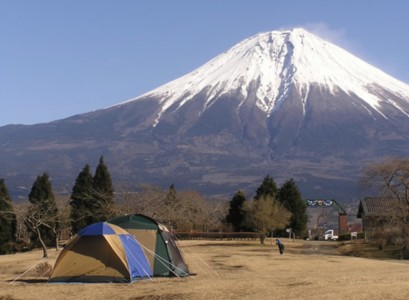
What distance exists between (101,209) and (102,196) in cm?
106

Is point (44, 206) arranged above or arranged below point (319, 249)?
above

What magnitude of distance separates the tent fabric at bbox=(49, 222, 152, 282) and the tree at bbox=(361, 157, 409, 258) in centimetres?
2161

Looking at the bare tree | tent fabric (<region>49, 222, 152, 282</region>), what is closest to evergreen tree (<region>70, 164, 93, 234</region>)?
the bare tree

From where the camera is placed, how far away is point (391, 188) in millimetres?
39688

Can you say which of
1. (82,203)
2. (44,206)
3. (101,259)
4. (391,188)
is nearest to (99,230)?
(101,259)

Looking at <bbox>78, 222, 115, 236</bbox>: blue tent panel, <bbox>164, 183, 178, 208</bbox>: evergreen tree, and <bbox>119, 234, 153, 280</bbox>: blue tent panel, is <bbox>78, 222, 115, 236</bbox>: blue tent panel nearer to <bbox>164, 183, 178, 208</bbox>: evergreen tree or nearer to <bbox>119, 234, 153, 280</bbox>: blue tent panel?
<bbox>119, 234, 153, 280</bbox>: blue tent panel

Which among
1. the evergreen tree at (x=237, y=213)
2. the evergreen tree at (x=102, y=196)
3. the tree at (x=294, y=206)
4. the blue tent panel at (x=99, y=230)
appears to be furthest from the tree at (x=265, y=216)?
the blue tent panel at (x=99, y=230)

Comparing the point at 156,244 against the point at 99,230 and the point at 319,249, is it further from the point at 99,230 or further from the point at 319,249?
the point at 319,249

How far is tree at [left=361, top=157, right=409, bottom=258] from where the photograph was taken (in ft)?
126

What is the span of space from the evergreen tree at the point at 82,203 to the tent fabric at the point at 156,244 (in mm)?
31008

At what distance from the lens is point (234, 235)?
61.6 m

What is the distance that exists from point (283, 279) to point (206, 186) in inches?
5838

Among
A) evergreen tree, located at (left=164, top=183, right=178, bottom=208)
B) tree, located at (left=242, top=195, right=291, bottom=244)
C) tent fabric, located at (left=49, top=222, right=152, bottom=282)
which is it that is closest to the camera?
tent fabric, located at (left=49, top=222, right=152, bottom=282)

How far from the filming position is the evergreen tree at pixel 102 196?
5103 centimetres
